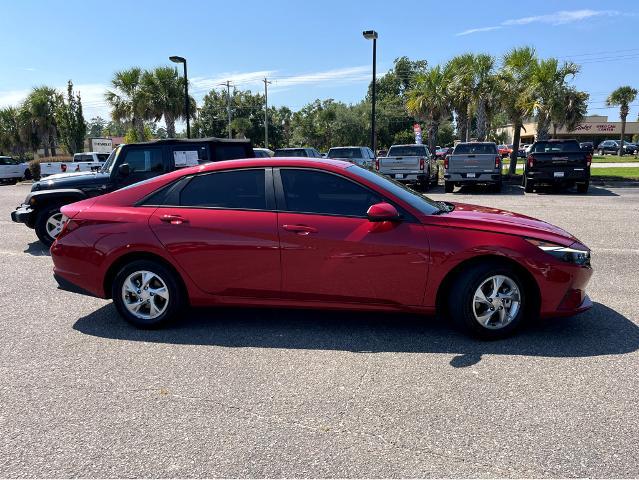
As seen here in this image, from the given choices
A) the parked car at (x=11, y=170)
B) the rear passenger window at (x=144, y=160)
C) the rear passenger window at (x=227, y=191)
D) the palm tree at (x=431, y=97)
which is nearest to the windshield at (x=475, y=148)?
the palm tree at (x=431, y=97)

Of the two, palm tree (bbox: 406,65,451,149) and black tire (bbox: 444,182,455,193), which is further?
palm tree (bbox: 406,65,451,149)

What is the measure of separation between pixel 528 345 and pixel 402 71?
296ft

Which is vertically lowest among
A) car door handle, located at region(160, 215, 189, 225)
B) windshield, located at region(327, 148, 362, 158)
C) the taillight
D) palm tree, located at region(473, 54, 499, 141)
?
car door handle, located at region(160, 215, 189, 225)

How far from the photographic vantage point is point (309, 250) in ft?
14.2

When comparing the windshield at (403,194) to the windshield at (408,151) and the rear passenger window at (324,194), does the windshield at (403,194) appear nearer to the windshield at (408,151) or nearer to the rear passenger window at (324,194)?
the rear passenger window at (324,194)

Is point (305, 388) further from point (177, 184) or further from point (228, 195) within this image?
point (177, 184)

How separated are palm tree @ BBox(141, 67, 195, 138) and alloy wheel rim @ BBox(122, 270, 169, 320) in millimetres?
28846

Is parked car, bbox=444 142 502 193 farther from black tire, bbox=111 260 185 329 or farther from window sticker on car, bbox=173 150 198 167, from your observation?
black tire, bbox=111 260 185 329

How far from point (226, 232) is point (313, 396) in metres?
1.74

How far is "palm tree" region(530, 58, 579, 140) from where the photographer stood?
22.4 m

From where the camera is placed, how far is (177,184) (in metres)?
4.78

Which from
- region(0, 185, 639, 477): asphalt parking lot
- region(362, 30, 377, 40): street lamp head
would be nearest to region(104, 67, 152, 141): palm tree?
region(362, 30, 377, 40): street lamp head

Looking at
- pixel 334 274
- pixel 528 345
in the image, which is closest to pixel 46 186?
pixel 334 274

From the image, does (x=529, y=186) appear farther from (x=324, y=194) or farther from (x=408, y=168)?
(x=324, y=194)
